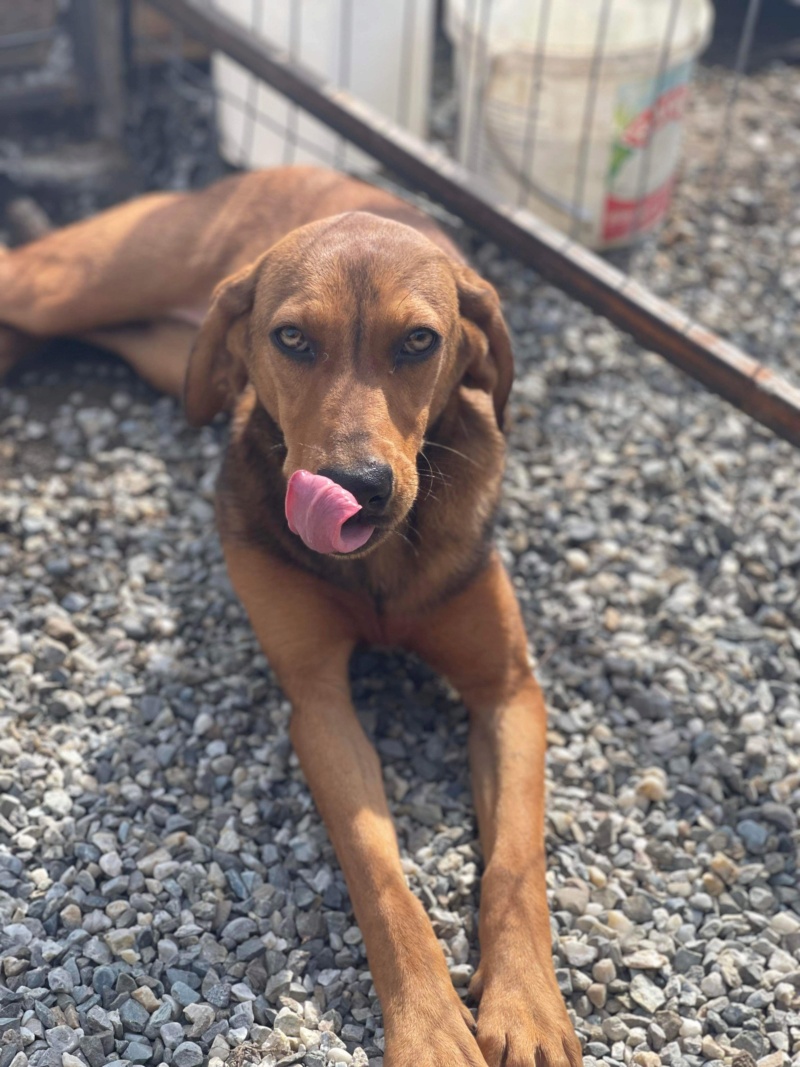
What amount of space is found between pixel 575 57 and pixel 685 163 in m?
1.32

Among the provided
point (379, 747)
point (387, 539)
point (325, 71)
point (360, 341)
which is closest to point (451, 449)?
point (387, 539)

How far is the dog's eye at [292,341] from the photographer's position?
2.91m

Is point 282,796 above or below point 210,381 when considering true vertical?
below

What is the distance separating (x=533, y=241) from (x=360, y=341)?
177 centimetres

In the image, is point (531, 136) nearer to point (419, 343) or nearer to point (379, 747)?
point (419, 343)

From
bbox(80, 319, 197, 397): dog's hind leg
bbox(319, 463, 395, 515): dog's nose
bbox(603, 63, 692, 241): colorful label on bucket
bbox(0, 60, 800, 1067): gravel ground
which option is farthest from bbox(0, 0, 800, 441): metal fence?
bbox(319, 463, 395, 515): dog's nose

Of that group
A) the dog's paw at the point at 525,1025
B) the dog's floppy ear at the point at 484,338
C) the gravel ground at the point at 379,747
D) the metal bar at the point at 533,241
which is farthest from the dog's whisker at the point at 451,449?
the dog's paw at the point at 525,1025

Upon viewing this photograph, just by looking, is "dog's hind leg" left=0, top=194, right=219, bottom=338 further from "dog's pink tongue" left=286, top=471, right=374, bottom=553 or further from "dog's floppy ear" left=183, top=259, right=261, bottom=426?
"dog's pink tongue" left=286, top=471, right=374, bottom=553

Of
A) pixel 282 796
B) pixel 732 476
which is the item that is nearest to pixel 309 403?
pixel 282 796

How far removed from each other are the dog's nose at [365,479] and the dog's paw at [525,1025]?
1119mm

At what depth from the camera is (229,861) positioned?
306 cm

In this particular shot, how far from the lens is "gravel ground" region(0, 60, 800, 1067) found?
9.20ft

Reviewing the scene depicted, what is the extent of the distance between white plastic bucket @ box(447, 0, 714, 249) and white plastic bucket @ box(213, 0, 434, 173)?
0.29 m

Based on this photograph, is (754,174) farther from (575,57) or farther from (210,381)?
(210,381)
